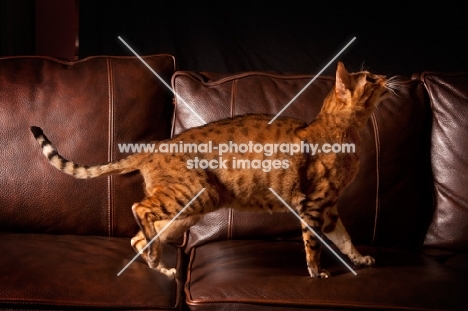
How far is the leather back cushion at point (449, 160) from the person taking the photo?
1.65 m

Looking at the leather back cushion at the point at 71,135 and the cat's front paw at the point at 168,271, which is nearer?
the cat's front paw at the point at 168,271

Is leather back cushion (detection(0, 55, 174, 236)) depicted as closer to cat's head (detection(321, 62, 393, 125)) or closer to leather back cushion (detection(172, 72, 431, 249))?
leather back cushion (detection(172, 72, 431, 249))

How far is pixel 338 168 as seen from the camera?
141 centimetres

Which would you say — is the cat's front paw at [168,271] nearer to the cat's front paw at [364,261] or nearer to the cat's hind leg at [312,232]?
the cat's hind leg at [312,232]

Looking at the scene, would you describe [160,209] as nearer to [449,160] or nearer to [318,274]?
[318,274]

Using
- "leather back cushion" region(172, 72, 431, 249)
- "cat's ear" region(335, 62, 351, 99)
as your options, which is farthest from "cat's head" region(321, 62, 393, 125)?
"leather back cushion" region(172, 72, 431, 249)

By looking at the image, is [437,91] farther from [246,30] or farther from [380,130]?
[246,30]

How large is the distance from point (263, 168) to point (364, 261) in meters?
0.34

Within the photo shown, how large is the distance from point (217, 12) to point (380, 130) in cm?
74

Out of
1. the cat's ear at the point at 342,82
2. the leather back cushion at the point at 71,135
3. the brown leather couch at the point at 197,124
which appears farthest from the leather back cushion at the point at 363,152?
the cat's ear at the point at 342,82

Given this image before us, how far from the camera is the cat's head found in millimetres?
1409

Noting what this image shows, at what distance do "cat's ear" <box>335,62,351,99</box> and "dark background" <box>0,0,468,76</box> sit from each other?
646 mm

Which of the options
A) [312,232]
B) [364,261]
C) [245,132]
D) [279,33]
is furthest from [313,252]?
[279,33]

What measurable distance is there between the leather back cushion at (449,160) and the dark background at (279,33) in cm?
34
